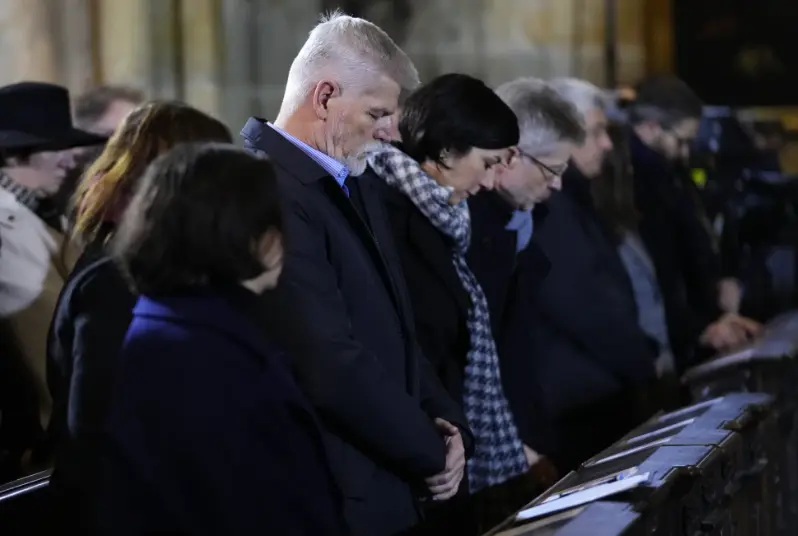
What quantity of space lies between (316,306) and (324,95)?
1.45ft

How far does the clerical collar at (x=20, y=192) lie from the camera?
3287mm

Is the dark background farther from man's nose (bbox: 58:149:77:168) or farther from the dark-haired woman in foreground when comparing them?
the dark-haired woman in foreground

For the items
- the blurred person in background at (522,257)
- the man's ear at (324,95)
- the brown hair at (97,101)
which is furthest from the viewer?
the brown hair at (97,101)

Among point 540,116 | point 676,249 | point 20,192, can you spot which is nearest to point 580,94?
point 676,249

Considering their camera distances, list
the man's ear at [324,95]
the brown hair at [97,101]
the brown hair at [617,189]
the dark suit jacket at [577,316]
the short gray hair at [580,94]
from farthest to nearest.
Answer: the brown hair at [617,189], the short gray hair at [580,94], the dark suit jacket at [577,316], the brown hair at [97,101], the man's ear at [324,95]

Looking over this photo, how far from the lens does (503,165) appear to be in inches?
131

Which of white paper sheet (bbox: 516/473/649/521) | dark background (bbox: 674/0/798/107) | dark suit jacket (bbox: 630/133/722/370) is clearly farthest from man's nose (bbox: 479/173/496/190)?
dark background (bbox: 674/0/798/107)

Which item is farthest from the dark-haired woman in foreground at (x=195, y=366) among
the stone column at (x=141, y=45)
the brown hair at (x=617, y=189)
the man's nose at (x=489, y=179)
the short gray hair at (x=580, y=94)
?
the stone column at (x=141, y=45)

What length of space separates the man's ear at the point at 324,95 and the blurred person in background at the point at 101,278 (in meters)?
0.22

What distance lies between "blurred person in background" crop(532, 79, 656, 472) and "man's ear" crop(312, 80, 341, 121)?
1301 mm

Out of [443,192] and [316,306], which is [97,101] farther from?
[316,306]

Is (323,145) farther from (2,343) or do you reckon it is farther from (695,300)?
(695,300)

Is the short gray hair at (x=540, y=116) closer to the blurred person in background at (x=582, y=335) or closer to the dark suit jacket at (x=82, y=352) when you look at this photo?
the blurred person in background at (x=582, y=335)

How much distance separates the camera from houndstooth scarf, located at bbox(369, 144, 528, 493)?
3150mm
